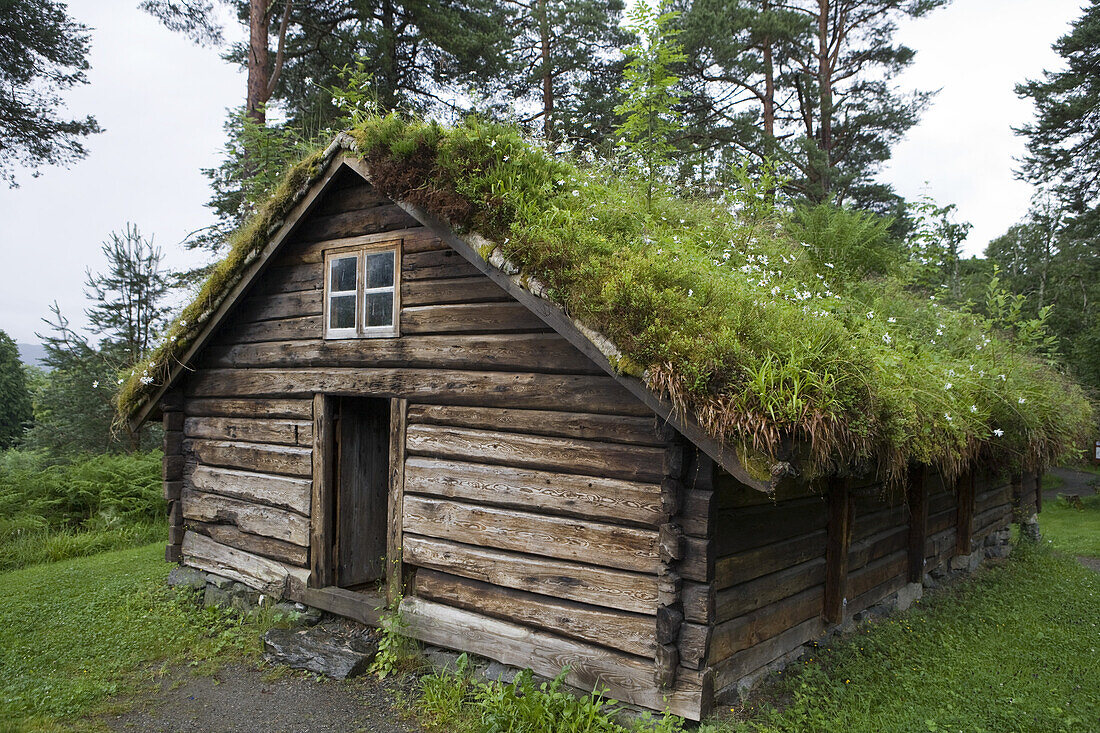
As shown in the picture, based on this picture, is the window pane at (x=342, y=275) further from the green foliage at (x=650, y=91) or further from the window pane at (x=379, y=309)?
the green foliage at (x=650, y=91)

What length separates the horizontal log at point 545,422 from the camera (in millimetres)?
5004

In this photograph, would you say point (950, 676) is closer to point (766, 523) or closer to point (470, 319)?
point (766, 523)

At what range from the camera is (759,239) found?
8.88 m

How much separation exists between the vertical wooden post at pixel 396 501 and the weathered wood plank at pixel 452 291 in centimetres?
95

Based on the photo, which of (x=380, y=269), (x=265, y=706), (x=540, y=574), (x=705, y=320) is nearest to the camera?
(x=705, y=320)

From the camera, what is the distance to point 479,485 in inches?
232

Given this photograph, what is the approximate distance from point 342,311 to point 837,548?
17.1 ft

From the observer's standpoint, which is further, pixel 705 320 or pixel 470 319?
pixel 470 319

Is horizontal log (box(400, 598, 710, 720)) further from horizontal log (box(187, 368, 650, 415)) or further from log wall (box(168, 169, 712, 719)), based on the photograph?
horizontal log (box(187, 368, 650, 415))

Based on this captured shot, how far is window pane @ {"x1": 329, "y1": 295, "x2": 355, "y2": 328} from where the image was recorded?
23.0 ft

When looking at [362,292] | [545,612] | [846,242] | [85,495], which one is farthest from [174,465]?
[846,242]

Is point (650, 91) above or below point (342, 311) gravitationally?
above

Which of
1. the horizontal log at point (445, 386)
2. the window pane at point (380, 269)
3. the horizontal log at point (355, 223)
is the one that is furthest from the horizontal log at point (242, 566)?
the horizontal log at point (355, 223)

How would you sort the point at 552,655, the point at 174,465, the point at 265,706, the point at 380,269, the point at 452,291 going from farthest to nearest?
the point at 174,465 < the point at 380,269 < the point at 452,291 < the point at 265,706 < the point at 552,655
